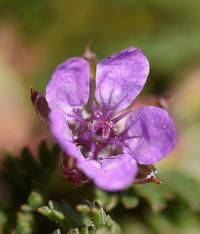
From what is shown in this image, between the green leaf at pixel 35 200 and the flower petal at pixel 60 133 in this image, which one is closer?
the flower petal at pixel 60 133

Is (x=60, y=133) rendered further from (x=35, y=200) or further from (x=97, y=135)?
(x=35, y=200)

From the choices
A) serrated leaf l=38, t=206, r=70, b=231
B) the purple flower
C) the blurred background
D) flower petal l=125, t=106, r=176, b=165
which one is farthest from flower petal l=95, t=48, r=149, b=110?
the blurred background

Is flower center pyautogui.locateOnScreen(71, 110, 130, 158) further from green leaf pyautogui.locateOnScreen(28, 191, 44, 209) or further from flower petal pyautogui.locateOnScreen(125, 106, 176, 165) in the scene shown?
green leaf pyautogui.locateOnScreen(28, 191, 44, 209)

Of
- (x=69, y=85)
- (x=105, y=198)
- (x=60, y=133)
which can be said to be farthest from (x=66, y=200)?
(x=60, y=133)

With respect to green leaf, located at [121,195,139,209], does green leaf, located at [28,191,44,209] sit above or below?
above

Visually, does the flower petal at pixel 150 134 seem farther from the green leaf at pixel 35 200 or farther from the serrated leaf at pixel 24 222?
the serrated leaf at pixel 24 222

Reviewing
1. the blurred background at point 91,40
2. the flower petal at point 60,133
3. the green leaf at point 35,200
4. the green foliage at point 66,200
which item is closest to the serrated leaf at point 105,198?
the green foliage at point 66,200

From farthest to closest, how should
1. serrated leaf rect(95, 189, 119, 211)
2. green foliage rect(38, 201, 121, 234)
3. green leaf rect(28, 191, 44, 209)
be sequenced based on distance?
serrated leaf rect(95, 189, 119, 211)
green leaf rect(28, 191, 44, 209)
green foliage rect(38, 201, 121, 234)

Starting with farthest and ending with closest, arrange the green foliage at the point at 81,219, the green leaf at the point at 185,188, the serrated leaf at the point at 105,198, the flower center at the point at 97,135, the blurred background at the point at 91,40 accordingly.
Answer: the blurred background at the point at 91,40
the green leaf at the point at 185,188
the serrated leaf at the point at 105,198
the flower center at the point at 97,135
the green foliage at the point at 81,219

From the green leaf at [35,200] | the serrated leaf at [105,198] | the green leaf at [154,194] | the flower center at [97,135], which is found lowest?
the green leaf at [154,194]
